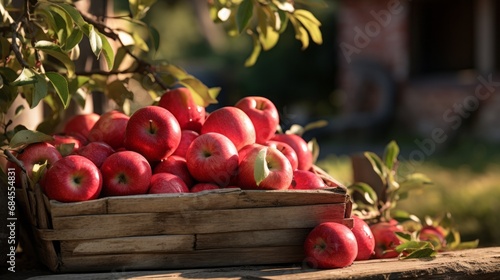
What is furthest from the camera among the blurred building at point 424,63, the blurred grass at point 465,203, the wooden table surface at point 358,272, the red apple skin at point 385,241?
the blurred building at point 424,63

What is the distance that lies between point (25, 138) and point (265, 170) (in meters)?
0.54

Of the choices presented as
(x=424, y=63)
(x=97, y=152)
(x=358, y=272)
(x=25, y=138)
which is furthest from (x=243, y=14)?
(x=424, y=63)

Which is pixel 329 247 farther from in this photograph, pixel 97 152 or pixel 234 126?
pixel 97 152

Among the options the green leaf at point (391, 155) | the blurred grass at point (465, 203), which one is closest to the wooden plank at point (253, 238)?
the green leaf at point (391, 155)

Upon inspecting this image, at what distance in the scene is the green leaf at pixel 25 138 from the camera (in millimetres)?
1605

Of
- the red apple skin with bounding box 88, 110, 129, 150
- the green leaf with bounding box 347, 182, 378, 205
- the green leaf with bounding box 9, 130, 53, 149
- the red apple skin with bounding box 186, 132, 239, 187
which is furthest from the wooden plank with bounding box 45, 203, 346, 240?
the green leaf with bounding box 347, 182, 378, 205

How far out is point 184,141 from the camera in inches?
68.9

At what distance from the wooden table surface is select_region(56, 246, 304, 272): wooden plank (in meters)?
0.02

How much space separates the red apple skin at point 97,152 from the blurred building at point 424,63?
290 inches

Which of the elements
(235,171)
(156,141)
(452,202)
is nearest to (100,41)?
(156,141)

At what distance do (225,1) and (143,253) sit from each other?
0.83m

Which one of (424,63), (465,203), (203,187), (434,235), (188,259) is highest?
(203,187)

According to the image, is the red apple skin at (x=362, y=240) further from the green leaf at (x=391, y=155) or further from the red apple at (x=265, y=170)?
the green leaf at (x=391, y=155)

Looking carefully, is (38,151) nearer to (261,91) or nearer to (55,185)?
(55,185)
